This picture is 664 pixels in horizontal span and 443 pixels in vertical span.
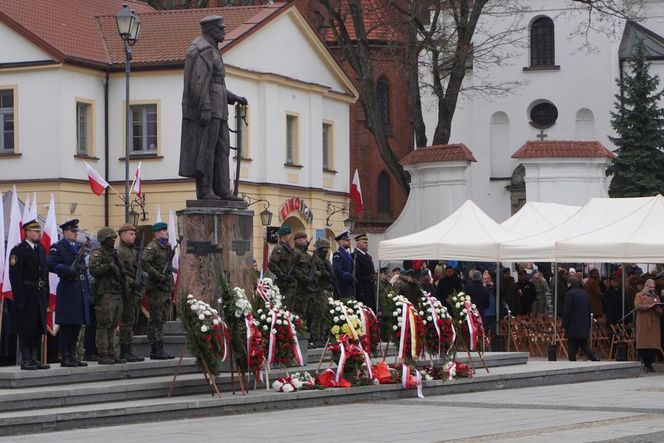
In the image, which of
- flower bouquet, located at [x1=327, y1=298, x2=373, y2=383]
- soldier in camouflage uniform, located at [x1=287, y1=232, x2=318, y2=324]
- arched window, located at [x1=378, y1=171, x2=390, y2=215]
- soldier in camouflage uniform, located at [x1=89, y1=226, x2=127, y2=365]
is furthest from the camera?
arched window, located at [x1=378, y1=171, x2=390, y2=215]

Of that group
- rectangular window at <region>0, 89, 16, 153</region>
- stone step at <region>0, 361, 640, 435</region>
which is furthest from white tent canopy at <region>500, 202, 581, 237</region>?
rectangular window at <region>0, 89, 16, 153</region>

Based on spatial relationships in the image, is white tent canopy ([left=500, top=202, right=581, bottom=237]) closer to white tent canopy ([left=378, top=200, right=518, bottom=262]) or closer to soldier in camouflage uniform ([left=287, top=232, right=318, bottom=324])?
white tent canopy ([left=378, top=200, right=518, bottom=262])

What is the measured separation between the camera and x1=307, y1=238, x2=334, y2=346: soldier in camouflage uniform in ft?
71.8

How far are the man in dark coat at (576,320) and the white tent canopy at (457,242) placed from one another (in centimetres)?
324

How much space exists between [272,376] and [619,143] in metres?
38.1

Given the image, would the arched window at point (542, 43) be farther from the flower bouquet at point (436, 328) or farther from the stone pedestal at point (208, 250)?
the stone pedestal at point (208, 250)

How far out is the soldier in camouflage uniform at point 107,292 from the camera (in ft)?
59.6

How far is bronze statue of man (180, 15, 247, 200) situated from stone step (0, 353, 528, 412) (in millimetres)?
2331

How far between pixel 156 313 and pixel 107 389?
2.36 m

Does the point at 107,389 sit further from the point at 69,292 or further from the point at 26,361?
the point at 69,292

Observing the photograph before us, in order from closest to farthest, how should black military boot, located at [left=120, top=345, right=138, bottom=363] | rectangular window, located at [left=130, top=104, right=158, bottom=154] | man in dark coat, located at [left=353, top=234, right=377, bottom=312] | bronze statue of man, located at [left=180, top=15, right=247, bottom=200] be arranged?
black military boot, located at [left=120, top=345, right=138, bottom=363] < bronze statue of man, located at [left=180, top=15, right=247, bottom=200] < man in dark coat, located at [left=353, top=234, right=377, bottom=312] < rectangular window, located at [left=130, top=104, right=158, bottom=154]

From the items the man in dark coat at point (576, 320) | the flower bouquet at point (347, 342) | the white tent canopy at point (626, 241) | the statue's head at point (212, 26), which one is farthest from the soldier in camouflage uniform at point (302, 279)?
the white tent canopy at point (626, 241)

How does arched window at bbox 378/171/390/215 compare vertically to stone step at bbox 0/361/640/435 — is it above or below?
above

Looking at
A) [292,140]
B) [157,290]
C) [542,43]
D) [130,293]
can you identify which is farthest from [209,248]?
[542,43]
